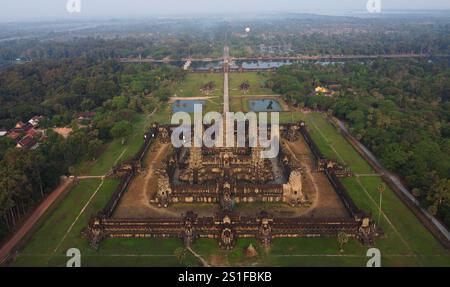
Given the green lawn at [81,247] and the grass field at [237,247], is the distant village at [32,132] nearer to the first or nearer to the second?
the grass field at [237,247]

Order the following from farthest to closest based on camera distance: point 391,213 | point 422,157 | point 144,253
Result: point 422,157 → point 391,213 → point 144,253

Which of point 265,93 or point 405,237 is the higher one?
point 265,93

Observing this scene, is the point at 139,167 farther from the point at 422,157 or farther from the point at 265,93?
the point at 265,93

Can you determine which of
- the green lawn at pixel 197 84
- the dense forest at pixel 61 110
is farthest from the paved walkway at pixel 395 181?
the green lawn at pixel 197 84

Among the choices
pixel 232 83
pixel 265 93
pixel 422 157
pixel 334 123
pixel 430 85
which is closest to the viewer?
pixel 422 157

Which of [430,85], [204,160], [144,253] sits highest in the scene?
[430,85]

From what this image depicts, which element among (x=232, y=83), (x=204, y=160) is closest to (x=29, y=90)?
(x=232, y=83)
